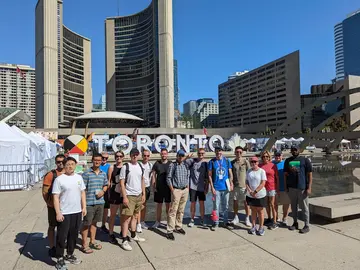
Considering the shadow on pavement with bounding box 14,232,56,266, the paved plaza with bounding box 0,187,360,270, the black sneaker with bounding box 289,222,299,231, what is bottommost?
the shadow on pavement with bounding box 14,232,56,266

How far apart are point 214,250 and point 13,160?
37.4 feet

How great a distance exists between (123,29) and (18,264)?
152 m

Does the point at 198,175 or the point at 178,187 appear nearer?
the point at 178,187

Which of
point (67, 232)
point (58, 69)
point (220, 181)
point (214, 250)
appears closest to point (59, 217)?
point (67, 232)

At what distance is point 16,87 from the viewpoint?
475 ft

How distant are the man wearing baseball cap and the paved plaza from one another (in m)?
0.43

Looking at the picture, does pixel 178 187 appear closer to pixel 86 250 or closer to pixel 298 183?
pixel 86 250

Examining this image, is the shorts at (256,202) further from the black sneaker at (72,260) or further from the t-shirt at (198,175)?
the black sneaker at (72,260)

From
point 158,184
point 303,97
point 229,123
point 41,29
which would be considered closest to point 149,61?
point 41,29

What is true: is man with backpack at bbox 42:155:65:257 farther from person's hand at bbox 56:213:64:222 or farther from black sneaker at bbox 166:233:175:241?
black sneaker at bbox 166:233:175:241

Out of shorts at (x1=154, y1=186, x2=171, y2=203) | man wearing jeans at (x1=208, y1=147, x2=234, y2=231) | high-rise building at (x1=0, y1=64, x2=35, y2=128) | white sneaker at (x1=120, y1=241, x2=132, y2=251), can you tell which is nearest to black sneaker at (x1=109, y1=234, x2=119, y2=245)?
white sneaker at (x1=120, y1=241, x2=132, y2=251)

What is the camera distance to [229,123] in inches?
6816

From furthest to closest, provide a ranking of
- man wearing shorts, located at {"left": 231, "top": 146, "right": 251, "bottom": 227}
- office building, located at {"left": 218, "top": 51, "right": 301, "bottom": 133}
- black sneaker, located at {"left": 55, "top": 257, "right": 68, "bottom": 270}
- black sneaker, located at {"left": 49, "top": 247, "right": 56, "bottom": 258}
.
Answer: office building, located at {"left": 218, "top": 51, "right": 301, "bottom": 133} → man wearing shorts, located at {"left": 231, "top": 146, "right": 251, "bottom": 227} → black sneaker, located at {"left": 49, "top": 247, "right": 56, "bottom": 258} → black sneaker, located at {"left": 55, "top": 257, "right": 68, "bottom": 270}

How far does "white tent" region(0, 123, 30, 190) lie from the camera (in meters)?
12.1
